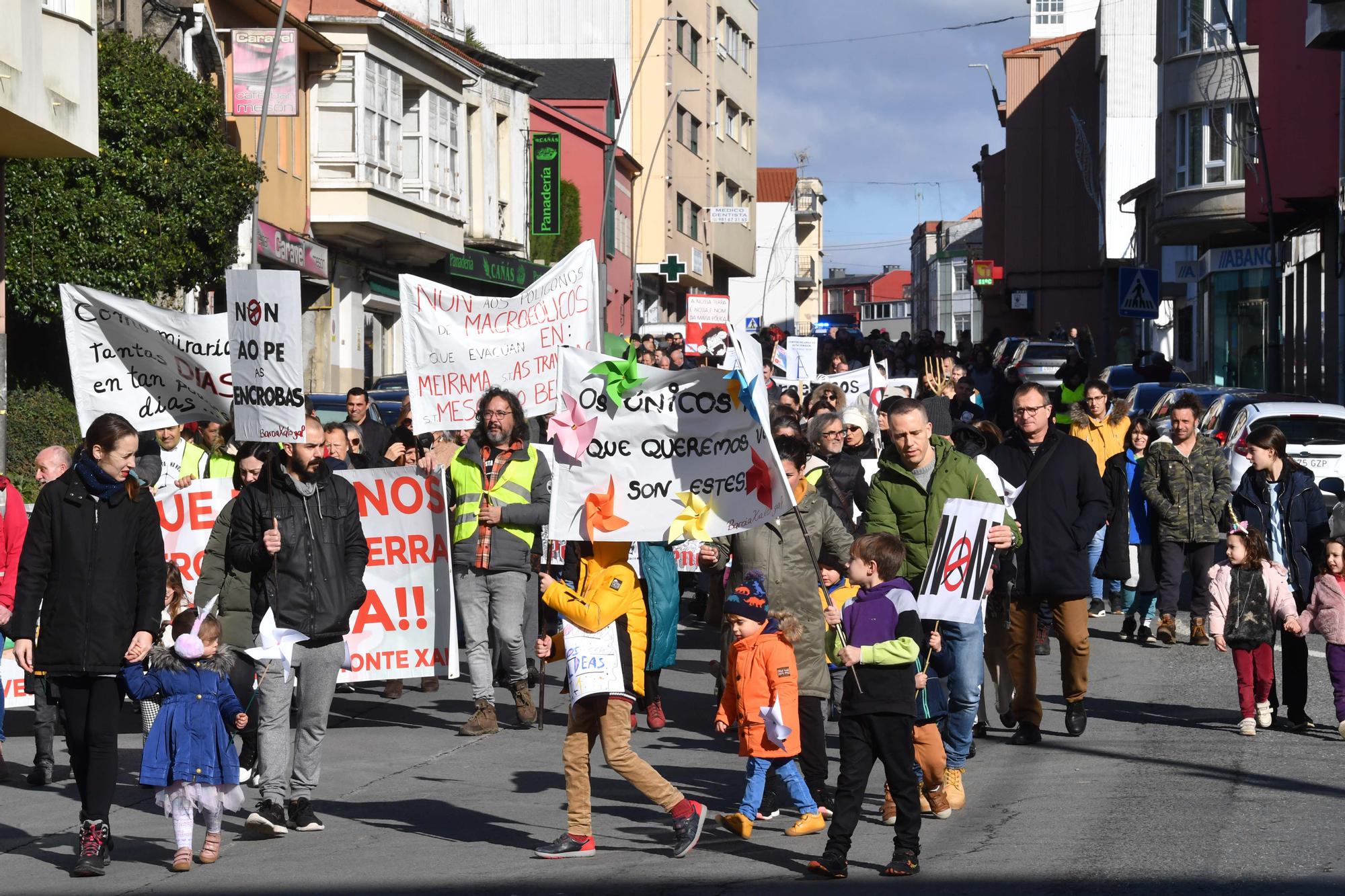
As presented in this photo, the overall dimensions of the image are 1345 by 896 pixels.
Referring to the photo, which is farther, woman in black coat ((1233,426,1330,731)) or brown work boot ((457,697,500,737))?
woman in black coat ((1233,426,1330,731))

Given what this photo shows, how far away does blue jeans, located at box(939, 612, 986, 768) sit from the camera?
8648 millimetres

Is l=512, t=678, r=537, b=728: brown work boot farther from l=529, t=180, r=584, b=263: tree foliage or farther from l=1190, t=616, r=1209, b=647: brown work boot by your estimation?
l=529, t=180, r=584, b=263: tree foliage

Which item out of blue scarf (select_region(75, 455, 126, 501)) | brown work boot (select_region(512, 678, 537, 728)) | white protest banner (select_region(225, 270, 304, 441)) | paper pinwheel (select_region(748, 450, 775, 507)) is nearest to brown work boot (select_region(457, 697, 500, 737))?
brown work boot (select_region(512, 678, 537, 728))

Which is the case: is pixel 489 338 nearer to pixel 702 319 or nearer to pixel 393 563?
pixel 393 563

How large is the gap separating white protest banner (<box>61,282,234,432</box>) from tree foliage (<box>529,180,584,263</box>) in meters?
37.5

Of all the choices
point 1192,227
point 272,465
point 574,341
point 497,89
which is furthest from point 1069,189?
point 272,465

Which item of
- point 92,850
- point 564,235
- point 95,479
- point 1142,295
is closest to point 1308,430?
point 1142,295

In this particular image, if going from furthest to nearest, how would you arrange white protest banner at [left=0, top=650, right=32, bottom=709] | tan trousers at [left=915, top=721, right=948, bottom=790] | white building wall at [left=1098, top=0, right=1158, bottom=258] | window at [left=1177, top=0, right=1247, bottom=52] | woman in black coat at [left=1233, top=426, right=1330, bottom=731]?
white building wall at [left=1098, top=0, right=1158, bottom=258], window at [left=1177, top=0, right=1247, bottom=52], woman in black coat at [left=1233, top=426, right=1330, bottom=731], white protest banner at [left=0, top=650, right=32, bottom=709], tan trousers at [left=915, top=721, right=948, bottom=790]

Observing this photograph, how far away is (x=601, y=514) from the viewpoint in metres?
7.79

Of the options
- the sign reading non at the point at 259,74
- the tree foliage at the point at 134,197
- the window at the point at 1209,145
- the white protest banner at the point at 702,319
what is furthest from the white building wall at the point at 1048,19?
the tree foliage at the point at 134,197

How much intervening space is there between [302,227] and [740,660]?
26661 mm

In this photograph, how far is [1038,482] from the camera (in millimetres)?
10195

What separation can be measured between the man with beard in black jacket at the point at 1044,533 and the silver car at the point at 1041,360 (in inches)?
1105

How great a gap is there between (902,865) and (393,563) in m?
5.18
